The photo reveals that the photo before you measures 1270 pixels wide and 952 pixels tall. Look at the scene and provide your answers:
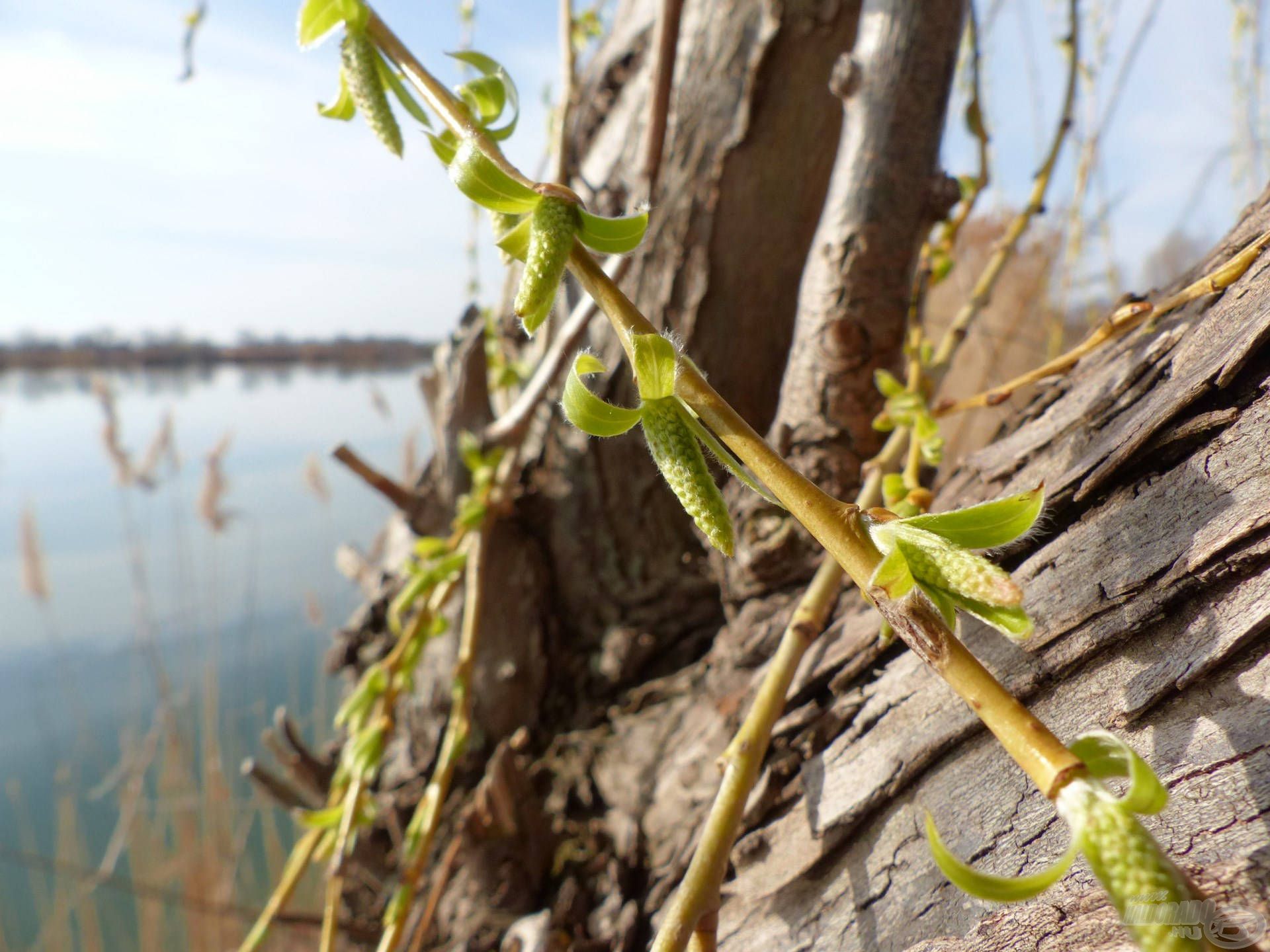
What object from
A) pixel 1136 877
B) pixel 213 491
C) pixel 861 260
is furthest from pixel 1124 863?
pixel 213 491

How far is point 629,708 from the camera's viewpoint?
77 centimetres

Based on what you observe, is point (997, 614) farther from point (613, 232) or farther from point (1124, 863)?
point (613, 232)

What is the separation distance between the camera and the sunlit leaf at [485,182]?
0.27 m

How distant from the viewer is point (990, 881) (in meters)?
0.19

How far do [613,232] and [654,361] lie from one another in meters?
0.07

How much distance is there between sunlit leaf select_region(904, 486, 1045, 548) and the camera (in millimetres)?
222

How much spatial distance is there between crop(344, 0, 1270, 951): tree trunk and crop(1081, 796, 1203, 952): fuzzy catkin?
13 cm

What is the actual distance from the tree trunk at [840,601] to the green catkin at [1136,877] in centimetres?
13

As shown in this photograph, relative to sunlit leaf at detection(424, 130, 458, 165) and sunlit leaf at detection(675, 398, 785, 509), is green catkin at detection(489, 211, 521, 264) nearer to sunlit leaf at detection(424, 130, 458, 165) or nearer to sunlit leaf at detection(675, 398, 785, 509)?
sunlit leaf at detection(424, 130, 458, 165)

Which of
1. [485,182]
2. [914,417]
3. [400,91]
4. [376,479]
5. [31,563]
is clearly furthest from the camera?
[31,563]

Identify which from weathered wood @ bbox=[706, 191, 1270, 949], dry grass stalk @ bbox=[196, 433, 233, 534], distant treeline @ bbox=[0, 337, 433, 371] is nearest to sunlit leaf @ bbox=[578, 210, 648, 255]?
weathered wood @ bbox=[706, 191, 1270, 949]

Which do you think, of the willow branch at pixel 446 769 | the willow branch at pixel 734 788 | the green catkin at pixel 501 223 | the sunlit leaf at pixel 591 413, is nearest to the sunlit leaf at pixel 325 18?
the green catkin at pixel 501 223

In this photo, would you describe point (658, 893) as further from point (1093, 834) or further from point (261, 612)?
point (261, 612)

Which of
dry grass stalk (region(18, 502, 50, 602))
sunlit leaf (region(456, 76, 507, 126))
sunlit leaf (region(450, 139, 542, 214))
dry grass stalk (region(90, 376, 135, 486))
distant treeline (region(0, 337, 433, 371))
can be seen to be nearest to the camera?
sunlit leaf (region(450, 139, 542, 214))
